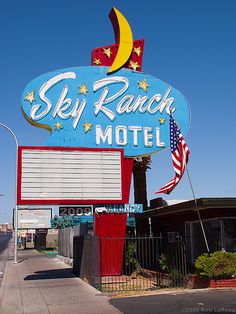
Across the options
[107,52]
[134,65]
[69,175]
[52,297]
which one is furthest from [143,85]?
[52,297]

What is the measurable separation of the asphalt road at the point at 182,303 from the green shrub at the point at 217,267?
2.26ft

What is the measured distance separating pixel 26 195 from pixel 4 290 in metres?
3.78

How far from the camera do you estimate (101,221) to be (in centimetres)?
2067

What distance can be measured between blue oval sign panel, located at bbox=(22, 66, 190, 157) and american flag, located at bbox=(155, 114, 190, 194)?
3.27 metres

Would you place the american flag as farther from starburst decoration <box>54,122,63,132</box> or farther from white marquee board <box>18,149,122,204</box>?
starburst decoration <box>54,122,63,132</box>

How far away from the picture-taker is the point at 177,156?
19.1 meters

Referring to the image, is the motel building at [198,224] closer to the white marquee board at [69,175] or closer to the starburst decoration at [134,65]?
the white marquee board at [69,175]

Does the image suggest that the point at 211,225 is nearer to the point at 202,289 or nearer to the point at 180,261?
the point at 180,261

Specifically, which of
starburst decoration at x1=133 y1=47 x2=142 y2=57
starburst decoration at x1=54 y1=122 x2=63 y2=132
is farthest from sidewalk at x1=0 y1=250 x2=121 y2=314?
starburst decoration at x1=133 y1=47 x2=142 y2=57

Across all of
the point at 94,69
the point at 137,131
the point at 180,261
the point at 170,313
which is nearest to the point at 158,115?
the point at 137,131

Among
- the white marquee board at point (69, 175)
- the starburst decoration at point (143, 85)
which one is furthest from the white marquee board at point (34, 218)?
the white marquee board at point (69, 175)

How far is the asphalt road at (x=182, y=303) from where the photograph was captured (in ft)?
39.6

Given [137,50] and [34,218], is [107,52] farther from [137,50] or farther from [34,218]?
[34,218]

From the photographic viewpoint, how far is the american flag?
18.5 metres
